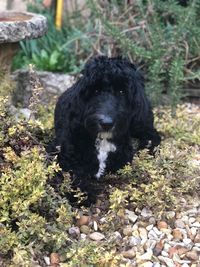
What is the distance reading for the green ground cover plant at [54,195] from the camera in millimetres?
2850

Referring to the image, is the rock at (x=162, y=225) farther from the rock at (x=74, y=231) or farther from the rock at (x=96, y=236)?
the rock at (x=74, y=231)

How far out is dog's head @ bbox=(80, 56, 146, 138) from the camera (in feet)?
10.4

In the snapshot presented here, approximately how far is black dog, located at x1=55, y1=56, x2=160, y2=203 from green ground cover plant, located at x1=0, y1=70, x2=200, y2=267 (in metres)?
0.13

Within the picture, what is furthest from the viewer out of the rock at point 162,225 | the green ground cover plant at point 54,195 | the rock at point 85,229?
the rock at point 162,225

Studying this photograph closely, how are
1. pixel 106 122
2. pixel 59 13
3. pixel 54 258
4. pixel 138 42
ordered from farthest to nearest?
pixel 59 13, pixel 138 42, pixel 106 122, pixel 54 258

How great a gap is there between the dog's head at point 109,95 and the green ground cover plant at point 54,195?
355mm

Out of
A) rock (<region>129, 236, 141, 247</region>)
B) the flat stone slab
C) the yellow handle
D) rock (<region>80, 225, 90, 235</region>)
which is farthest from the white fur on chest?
the yellow handle

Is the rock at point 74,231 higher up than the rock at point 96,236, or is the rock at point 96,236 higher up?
the rock at point 74,231

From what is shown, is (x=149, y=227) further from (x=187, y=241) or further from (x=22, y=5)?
(x=22, y=5)

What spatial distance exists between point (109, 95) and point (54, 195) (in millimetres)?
663

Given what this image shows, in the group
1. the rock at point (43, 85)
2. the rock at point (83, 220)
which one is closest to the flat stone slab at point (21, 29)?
the rock at point (43, 85)

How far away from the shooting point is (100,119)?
315cm

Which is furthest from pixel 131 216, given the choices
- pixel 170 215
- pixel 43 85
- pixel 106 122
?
pixel 43 85

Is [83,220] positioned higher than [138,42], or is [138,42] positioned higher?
[138,42]
